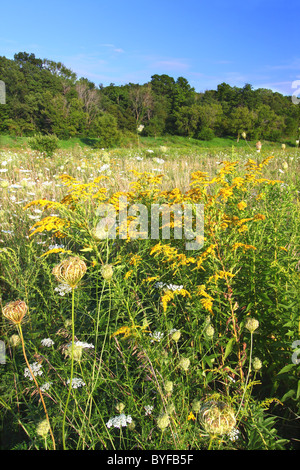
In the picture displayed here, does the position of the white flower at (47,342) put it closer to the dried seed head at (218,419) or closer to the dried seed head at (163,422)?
the dried seed head at (163,422)

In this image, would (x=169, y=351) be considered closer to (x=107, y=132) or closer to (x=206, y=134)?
(x=107, y=132)

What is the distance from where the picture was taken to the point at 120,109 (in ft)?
113

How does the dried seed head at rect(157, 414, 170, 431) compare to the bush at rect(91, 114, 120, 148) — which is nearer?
the dried seed head at rect(157, 414, 170, 431)

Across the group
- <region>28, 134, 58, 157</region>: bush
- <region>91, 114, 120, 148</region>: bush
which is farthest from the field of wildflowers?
<region>91, 114, 120, 148</region>: bush

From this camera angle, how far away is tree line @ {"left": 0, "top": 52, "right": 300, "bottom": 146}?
30.1m

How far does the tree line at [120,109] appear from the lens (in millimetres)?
30078

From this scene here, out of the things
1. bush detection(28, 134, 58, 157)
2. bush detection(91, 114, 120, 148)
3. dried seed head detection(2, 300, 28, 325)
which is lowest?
dried seed head detection(2, 300, 28, 325)

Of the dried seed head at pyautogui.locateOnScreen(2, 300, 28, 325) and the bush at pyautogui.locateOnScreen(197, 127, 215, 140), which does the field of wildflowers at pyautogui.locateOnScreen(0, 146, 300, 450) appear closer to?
the dried seed head at pyautogui.locateOnScreen(2, 300, 28, 325)

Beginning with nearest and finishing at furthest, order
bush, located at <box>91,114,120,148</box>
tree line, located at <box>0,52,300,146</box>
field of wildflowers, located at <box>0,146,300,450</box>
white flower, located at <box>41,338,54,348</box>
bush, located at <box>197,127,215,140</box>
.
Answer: field of wildflowers, located at <box>0,146,300,450</box> → white flower, located at <box>41,338,54,348</box> → bush, located at <box>91,114,120,148</box> → tree line, located at <box>0,52,300,146</box> → bush, located at <box>197,127,215,140</box>

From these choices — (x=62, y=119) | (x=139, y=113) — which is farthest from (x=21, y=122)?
(x=139, y=113)
